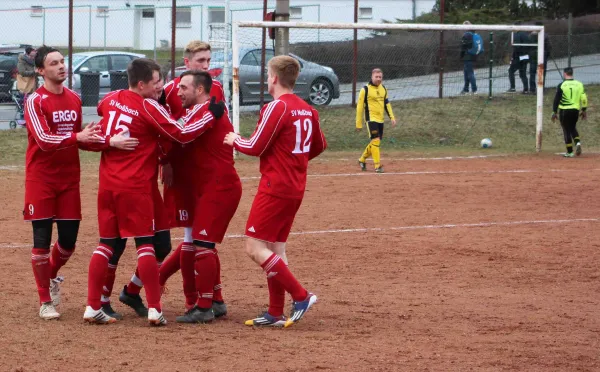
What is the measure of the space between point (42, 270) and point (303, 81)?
44.9 feet

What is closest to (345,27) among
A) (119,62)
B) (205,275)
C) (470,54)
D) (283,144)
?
(470,54)

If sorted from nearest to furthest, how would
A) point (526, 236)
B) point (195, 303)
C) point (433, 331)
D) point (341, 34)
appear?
1. point (433, 331)
2. point (195, 303)
3. point (526, 236)
4. point (341, 34)

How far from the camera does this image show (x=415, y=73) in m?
23.2

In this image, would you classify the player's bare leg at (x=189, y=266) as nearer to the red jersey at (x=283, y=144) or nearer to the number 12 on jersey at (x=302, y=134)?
the red jersey at (x=283, y=144)

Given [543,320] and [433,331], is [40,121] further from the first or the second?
[543,320]

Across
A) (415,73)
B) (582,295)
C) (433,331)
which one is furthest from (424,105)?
(433,331)

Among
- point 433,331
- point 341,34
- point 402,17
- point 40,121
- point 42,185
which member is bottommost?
point 433,331

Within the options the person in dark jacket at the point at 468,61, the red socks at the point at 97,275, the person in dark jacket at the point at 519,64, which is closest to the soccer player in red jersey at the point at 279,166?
the red socks at the point at 97,275

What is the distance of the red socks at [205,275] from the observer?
7.15 m

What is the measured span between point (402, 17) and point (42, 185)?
36961mm

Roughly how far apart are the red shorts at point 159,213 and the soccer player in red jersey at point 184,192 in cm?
13

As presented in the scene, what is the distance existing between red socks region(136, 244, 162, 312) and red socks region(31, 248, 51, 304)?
86 centimetres

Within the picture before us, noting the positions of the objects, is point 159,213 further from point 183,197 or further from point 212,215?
point 212,215

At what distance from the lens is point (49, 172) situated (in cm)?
724
